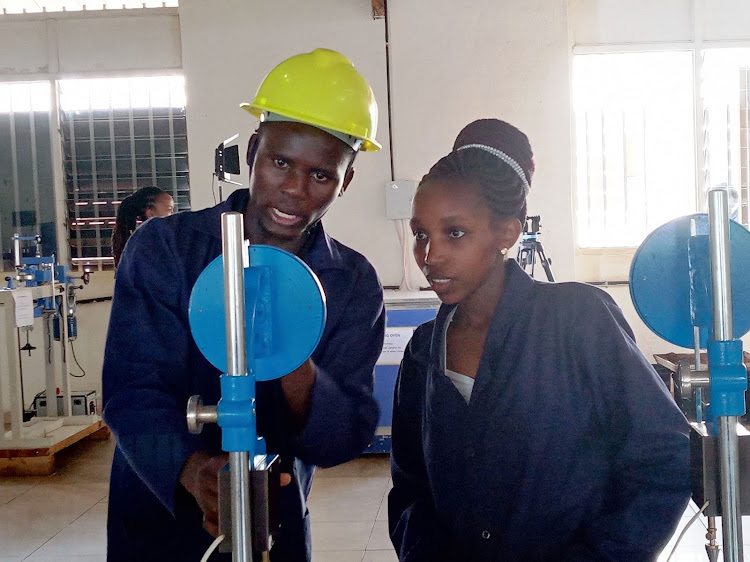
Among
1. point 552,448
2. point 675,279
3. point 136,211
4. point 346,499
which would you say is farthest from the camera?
point 136,211

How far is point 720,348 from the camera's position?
699 millimetres

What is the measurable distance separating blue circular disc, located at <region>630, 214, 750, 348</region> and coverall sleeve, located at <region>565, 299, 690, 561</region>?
208mm

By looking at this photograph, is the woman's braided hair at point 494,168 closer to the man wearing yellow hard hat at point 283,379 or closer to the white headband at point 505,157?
the white headband at point 505,157

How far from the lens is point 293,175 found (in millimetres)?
1092

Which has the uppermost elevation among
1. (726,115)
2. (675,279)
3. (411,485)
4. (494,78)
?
(494,78)

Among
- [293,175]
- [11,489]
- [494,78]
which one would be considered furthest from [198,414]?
[494,78]

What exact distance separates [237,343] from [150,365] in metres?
0.42

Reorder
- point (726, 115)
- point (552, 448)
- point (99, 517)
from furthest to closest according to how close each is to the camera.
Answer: point (726, 115), point (99, 517), point (552, 448)

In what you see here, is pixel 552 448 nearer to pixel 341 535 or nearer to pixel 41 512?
pixel 341 535

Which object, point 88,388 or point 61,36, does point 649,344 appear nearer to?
point 88,388

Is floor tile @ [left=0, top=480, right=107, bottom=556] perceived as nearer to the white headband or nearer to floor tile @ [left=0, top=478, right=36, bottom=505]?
floor tile @ [left=0, top=478, right=36, bottom=505]

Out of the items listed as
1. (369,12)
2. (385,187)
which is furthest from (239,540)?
(369,12)

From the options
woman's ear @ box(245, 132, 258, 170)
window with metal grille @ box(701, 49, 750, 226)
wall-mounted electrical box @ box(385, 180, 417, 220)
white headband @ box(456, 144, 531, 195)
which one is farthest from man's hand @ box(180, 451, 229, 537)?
window with metal grille @ box(701, 49, 750, 226)

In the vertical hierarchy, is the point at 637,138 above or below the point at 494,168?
above
